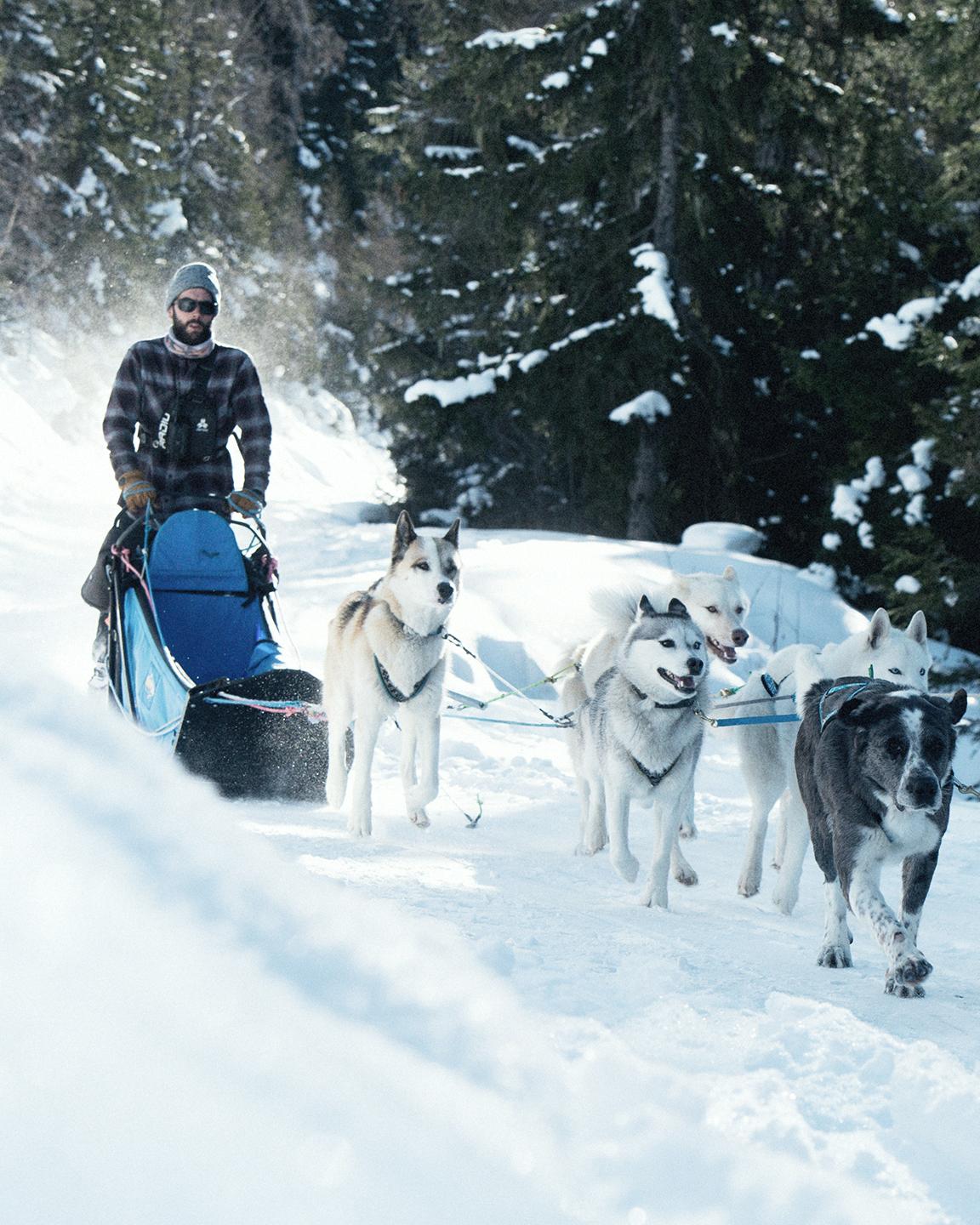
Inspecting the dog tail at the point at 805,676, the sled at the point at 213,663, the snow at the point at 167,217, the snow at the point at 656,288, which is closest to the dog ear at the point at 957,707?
the dog tail at the point at 805,676

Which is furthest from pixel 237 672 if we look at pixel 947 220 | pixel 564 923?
pixel 947 220

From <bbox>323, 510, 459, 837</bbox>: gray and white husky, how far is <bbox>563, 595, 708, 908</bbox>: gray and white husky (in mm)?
844

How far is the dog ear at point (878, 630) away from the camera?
467 centimetres

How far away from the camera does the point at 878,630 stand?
4723 millimetres

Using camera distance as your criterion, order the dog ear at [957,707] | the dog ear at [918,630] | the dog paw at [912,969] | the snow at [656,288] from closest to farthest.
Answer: the dog paw at [912,969] → the dog ear at [957,707] → the dog ear at [918,630] → the snow at [656,288]

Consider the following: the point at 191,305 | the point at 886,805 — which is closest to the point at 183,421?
the point at 191,305

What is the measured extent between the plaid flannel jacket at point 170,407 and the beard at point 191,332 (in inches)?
3.0

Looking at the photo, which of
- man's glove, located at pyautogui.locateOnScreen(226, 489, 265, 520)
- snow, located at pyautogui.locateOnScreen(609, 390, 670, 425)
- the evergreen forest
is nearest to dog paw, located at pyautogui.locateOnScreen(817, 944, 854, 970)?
man's glove, located at pyautogui.locateOnScreen(226, 489, 265, 520)

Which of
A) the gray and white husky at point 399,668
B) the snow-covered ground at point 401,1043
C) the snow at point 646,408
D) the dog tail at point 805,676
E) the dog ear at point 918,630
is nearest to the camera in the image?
the snow-covered ground at point 401,1043

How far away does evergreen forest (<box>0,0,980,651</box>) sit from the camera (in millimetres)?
11344

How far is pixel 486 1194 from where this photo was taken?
181cm

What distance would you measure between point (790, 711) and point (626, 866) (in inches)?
36.7

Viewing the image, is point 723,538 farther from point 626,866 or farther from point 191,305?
point 626,866

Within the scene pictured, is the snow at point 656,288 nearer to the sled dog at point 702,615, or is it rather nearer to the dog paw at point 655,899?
the sled dog at point 702,615
